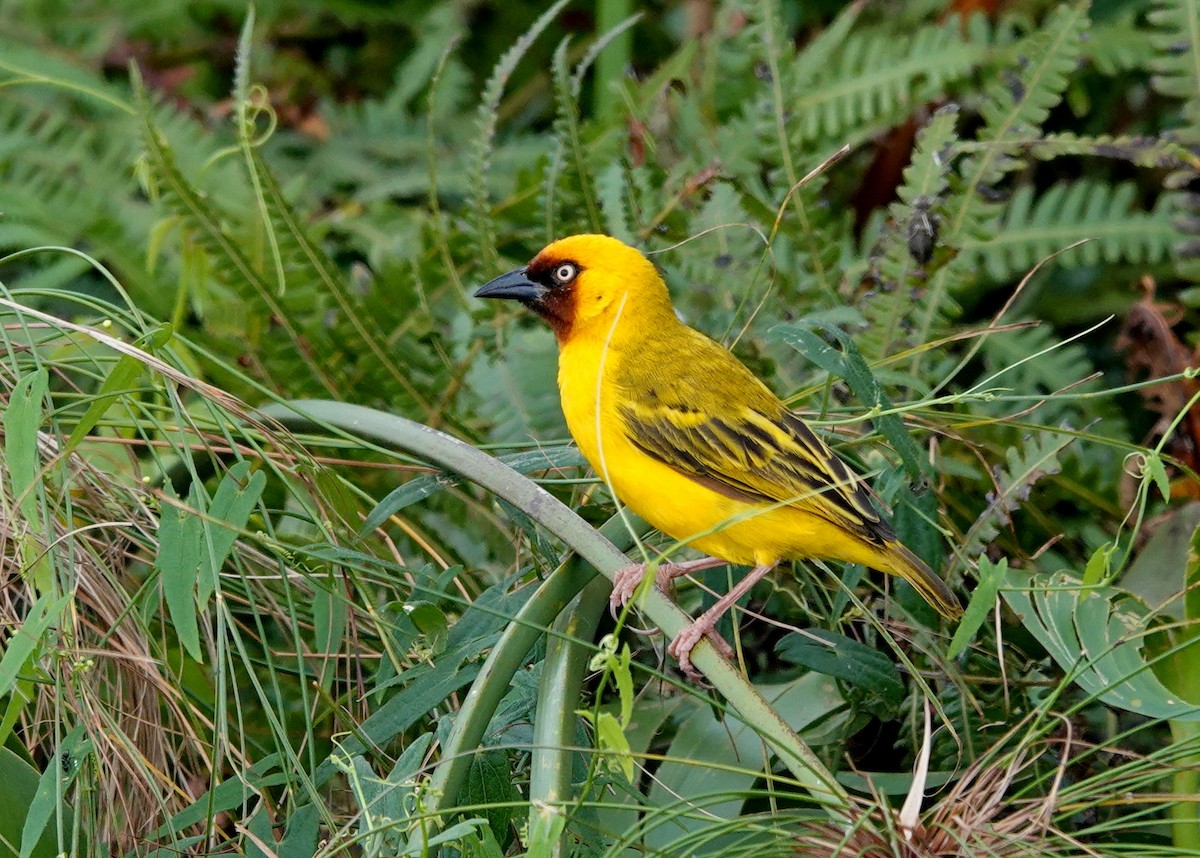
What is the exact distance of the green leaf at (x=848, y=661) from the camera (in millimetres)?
2396

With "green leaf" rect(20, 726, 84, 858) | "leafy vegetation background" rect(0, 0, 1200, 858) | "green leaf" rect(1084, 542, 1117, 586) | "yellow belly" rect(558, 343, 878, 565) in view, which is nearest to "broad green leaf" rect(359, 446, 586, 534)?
"leafy vegetation background" rect(0, 0, 1200, 858)

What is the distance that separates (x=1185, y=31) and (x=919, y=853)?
2.76m

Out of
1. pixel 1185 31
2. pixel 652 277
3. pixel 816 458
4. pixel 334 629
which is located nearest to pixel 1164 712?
pixel 816 458

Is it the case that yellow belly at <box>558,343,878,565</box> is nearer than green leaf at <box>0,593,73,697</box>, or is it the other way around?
green leaf at <box>0,593,73,697</box>

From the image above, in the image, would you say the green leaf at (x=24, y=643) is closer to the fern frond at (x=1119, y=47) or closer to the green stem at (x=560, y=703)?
the green stem at (x=560, y=703)

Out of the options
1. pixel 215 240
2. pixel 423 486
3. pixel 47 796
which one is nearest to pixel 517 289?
pixel 215 240

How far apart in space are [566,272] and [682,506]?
2.31 feet

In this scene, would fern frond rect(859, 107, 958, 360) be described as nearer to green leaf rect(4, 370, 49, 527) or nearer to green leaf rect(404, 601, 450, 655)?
green leaf rect(404, 601, 450, 655)

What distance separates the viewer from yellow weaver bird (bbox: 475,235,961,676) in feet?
8.97

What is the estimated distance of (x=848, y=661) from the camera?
242cm

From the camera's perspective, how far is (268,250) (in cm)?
432

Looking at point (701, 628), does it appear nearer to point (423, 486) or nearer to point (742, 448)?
point (423, 486)

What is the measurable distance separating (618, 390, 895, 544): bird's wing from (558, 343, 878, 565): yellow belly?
0.03 m

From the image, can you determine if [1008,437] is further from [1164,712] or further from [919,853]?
[919,853]
